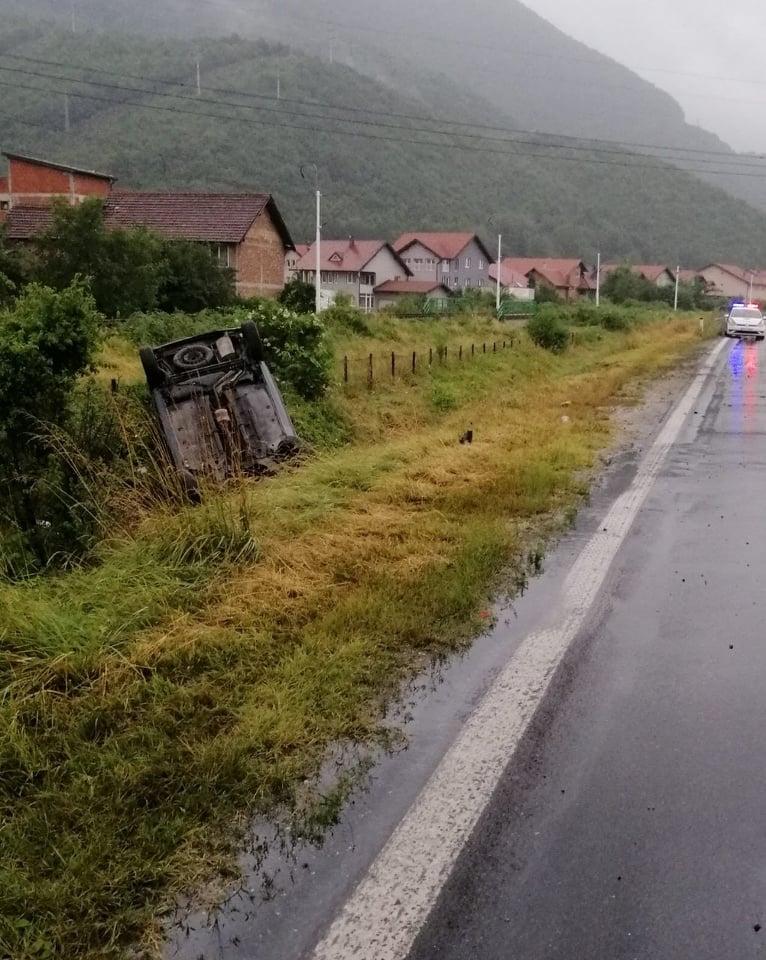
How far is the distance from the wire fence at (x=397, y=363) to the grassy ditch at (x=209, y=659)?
7.49 m

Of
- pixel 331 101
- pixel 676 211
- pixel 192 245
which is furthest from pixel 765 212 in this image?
pixel 192 245

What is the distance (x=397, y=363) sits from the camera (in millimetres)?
18094

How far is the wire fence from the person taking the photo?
16.1m

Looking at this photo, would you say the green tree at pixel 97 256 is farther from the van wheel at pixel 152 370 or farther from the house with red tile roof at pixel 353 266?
the house with red tile roof at pixel 353 266

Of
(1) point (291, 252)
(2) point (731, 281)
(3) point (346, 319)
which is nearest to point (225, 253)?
(3) point (346, 319)

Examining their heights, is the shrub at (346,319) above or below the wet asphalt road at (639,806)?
above

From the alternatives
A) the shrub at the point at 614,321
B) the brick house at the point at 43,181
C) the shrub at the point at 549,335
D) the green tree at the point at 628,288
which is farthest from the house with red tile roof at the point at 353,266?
the shrub at the point at 549,335

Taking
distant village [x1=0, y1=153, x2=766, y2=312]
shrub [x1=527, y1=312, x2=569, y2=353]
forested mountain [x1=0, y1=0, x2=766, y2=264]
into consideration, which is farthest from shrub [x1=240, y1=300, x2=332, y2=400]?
forested mountain [x1=0, y1=0, x2=766, y2=264]

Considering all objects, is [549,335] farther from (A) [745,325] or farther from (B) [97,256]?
(A) [745,325]

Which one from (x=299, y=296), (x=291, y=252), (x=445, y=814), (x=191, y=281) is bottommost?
(x=445, y=814)

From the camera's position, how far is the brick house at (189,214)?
139ft

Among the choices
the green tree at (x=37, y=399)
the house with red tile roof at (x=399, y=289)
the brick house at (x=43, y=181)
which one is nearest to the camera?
the green tree at (x=37, y=399)

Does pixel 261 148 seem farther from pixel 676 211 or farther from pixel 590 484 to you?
pixel 590 484

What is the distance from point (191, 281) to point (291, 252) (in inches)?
1366
